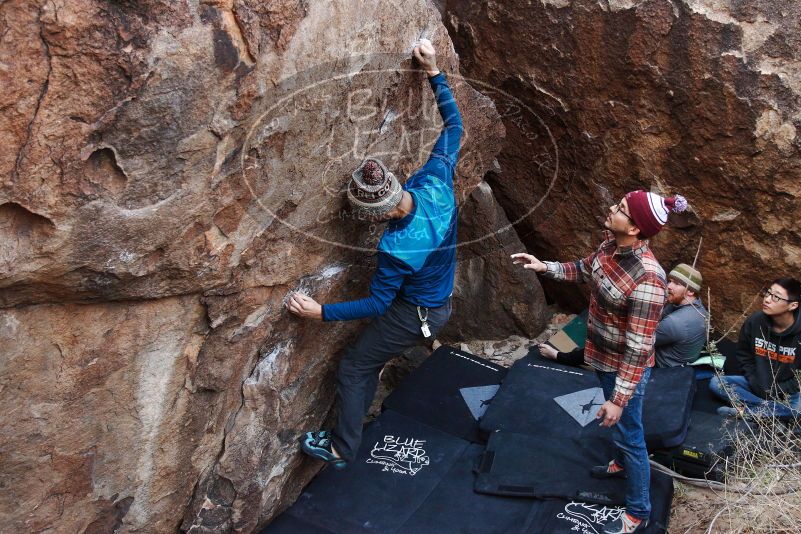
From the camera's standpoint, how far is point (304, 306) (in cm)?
318

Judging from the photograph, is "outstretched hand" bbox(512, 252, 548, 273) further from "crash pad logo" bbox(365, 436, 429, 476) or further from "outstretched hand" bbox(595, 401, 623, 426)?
"crash pad logo" bbox(365, 436, 429, 476)

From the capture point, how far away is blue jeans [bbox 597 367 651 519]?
3061 mm

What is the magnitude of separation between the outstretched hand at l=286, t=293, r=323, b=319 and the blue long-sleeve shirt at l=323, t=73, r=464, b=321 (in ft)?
0.20

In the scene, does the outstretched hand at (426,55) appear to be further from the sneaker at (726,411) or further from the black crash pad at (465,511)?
the sneaker at (726,411)

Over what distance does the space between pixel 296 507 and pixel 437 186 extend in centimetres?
154

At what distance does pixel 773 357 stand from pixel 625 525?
1271 millimetres

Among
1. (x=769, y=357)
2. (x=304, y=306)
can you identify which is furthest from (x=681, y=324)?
(x=304, y=306)

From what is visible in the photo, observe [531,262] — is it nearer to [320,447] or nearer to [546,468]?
[546,468]

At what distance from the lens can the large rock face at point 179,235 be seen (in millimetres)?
2295

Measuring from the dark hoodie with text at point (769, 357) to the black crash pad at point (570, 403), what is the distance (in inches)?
→ 11.8

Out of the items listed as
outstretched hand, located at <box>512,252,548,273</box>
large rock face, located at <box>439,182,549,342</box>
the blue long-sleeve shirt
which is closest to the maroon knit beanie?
outstretched hand, located at <box>512,252,548,273</box>

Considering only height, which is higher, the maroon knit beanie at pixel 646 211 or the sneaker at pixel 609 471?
the maroon knit beanie at pixel 646 211

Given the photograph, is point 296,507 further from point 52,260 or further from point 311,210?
point 52,260

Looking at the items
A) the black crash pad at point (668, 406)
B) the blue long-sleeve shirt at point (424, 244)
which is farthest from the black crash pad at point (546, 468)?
the blue long-sleeve shirt at point (424, 244)
